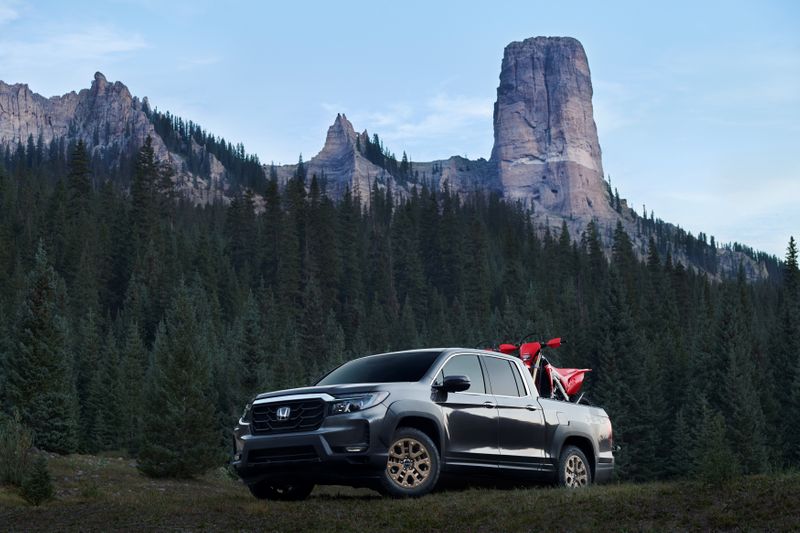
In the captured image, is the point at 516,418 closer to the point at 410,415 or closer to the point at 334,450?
the point at 410,415

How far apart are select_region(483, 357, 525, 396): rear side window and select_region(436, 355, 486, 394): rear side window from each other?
0.21 metres

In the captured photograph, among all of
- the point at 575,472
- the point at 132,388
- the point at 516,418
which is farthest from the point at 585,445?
the point at 132,388

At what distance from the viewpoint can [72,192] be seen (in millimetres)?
117312

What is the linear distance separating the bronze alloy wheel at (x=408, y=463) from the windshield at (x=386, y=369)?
94 cm

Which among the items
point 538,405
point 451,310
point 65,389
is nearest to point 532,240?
point 451,310

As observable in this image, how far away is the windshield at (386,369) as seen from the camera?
12836 millimetres

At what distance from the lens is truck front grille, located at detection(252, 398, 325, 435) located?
11.9 meters

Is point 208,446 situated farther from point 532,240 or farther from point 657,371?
point 532,240

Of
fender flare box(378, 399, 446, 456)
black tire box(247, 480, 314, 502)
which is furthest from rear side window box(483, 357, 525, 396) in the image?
black tire box(247, 480, 314, 502)

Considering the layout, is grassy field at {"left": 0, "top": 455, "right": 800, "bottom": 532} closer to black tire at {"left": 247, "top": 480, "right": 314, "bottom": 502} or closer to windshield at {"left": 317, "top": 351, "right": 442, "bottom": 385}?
black tire at {"left": 247, "top": 480, "right": 314, "bottom": 502}

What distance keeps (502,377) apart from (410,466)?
2.27 m

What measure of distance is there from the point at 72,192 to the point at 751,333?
80.1 meters

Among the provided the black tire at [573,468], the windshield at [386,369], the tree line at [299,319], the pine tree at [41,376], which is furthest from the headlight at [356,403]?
the pine tree at [41,376]

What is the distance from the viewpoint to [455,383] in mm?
12234
